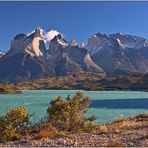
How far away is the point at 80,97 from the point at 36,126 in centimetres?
471

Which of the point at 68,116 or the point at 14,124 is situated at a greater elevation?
the point at 68,116

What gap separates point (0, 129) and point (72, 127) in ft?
22.5

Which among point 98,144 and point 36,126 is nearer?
point 98,144

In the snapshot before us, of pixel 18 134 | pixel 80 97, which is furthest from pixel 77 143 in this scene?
pixel 80 97

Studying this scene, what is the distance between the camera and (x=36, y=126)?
30.6 m

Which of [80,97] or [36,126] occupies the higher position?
[80,97]

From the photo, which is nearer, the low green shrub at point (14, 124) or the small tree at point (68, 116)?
the low green shrub at point (14, 124)

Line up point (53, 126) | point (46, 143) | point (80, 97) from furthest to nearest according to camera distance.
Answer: point (80, 97)
point (53, 126)
point (46, 143)

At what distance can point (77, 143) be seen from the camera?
2142cm

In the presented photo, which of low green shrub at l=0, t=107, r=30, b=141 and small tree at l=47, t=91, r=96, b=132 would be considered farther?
small tree at l=47, t=91, r=96, b=132

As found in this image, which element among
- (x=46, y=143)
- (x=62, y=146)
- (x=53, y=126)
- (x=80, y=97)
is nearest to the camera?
(x=62, y=146)

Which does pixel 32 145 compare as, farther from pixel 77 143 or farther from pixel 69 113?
pixel 69 113

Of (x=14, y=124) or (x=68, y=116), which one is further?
(x=68, y=116)

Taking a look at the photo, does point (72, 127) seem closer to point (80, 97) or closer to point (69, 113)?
point (69, 113)
